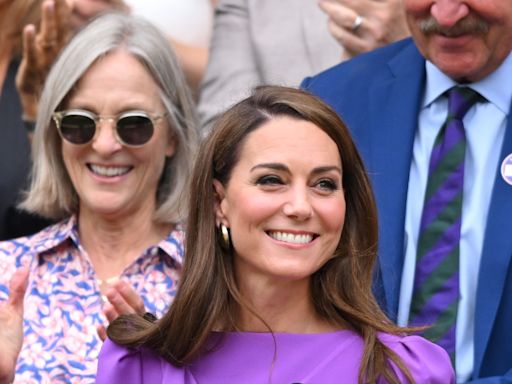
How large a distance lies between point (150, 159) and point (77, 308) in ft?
2.09

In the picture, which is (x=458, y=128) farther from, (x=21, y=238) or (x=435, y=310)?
(x=21, y=238)

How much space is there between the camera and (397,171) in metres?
4.77

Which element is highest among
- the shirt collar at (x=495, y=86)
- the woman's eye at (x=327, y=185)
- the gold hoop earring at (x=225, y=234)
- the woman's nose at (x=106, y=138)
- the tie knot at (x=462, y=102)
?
the shirt collar at (x=495, y=86)

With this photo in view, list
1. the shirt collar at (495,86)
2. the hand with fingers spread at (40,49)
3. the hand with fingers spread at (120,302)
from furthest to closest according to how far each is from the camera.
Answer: the hand with fingers spread at (40,49)
the shirt collar at (495,86)
the hand with fingers spread at (120,302)

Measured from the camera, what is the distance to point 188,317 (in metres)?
4.11

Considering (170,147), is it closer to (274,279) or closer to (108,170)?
(108,170)

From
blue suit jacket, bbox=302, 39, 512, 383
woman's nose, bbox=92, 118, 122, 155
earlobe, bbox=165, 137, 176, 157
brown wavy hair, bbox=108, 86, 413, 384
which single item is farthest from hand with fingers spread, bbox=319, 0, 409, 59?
brown wavy hair, bbox=108, 86, 413, 384

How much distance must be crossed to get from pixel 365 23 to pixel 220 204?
1.56m

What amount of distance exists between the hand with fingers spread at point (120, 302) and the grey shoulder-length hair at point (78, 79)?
67 centimetres

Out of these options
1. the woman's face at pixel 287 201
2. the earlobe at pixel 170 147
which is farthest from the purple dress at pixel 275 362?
the earlobe at pixel 170 147

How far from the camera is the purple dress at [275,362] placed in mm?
4062

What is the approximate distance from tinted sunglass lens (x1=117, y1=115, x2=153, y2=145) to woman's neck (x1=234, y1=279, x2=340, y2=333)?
1200mm

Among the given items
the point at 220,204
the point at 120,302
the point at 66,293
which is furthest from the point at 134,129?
the point at 220,204

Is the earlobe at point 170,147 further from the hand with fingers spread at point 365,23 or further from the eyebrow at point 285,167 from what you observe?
the eyebrow at point 285,167
